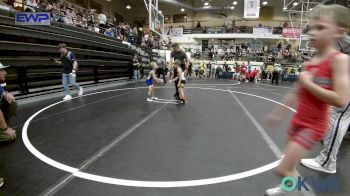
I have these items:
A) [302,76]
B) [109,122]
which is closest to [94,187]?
[302,76]

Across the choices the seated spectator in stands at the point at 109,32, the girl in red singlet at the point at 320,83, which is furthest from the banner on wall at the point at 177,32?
the girl in red singlet at the point at 320,83

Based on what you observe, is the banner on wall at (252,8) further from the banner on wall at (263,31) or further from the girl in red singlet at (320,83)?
the girl in red singlet at (320,83)

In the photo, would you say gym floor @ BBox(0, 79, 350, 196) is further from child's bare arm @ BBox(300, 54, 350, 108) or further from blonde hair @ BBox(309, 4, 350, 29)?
blonde hair @ BBox(309, 4, 350, 29)

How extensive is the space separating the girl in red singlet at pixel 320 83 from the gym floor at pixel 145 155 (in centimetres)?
49

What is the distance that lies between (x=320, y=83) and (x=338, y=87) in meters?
0.13

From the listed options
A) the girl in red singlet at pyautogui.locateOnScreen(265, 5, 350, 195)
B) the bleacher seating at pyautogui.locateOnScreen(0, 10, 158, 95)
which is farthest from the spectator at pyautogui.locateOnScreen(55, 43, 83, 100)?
the girl in red singlet at pyautogui.locateOnScreen(265, 5, 350, 195)

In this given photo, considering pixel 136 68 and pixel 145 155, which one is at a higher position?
pixel 136 68

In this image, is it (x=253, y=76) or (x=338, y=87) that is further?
(x=253, y=76)

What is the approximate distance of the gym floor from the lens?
243 centimetres

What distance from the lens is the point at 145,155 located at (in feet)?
10.6

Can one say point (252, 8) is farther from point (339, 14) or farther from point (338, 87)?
point (338, 87)

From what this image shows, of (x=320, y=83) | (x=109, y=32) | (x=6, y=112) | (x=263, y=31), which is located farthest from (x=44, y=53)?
(x=263, y=31)

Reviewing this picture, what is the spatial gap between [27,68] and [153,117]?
5508 millimetres

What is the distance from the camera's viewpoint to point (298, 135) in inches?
63.9
